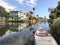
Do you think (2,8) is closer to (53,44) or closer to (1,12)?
(1,12)

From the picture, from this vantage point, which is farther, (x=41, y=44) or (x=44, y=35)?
(x=44, y=35)

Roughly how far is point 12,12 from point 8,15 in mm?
4274

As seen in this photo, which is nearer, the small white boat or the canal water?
the small white boat

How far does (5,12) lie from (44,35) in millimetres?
117914

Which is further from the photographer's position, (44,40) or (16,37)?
(16,37)

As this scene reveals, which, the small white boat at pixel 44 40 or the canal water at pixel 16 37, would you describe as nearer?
the small white boat at pixel 44 40

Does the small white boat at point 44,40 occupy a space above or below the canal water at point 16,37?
above

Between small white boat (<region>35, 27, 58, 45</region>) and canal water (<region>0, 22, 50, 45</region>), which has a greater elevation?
small white boat (<region>35, 27, 58, 45</region>)

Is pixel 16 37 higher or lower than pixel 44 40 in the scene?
lower

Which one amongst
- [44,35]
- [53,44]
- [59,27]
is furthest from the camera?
[44,35]

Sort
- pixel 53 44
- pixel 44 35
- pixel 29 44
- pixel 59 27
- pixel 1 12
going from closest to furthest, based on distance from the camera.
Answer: pixel 59 27 < pixel 53 44 < pixel 29 44 < pixel 44 35 < pixel 1 12

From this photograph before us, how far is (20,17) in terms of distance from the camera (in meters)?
143

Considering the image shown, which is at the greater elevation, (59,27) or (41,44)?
(59,27)

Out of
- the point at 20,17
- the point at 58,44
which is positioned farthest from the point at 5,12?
the point at 58,44
